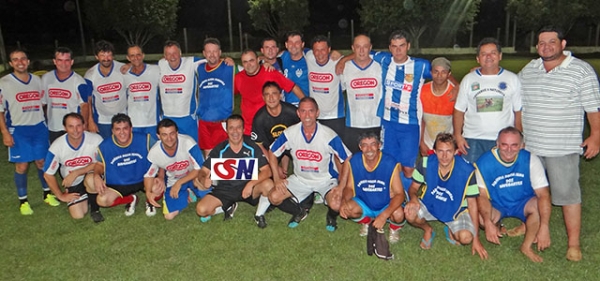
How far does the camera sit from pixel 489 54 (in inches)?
182

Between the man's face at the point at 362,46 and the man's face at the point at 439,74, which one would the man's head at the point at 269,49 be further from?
the man's face at the point at 439,74

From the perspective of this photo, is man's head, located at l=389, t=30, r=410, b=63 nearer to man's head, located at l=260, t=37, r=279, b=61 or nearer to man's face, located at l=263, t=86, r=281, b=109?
man's face, located at l=263, t=86, r=281, b=109

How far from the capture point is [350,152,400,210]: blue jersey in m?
4.80

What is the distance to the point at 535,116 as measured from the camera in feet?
14.7

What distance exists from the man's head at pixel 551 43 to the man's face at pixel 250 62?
3277 mm

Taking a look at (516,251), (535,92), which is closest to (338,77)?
(535,92)

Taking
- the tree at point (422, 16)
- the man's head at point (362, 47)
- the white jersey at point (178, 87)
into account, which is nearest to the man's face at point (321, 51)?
the man's head at point (362, 47)

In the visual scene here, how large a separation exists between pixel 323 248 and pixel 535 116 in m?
2.41

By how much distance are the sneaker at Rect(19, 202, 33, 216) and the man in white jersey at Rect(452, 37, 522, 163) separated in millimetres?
5213

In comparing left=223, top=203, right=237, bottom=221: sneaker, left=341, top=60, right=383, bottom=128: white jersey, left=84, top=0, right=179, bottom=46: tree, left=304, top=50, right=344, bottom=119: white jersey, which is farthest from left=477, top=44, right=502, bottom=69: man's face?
left=84, top=0, right=179, bottom=46: tree

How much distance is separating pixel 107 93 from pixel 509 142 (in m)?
4.98

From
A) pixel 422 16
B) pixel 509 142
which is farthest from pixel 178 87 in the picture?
pixel 422 16

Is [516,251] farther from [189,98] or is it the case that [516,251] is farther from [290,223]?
[189,98]

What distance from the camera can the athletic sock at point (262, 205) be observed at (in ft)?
17.8
